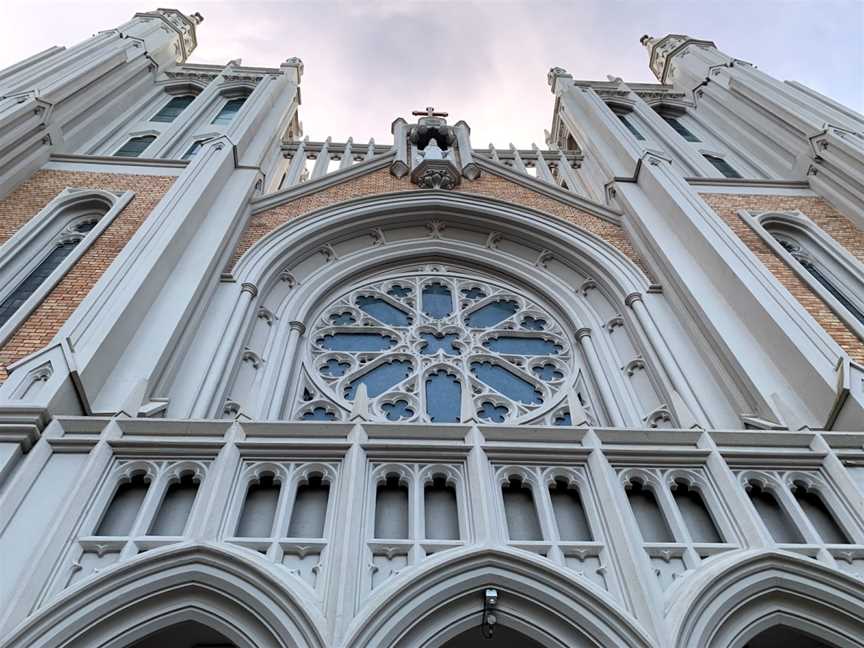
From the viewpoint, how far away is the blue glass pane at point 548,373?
9.72m

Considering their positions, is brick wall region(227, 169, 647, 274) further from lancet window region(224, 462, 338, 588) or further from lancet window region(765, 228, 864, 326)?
lancet window region(224, 462, 338, 588)

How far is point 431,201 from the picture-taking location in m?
12.6

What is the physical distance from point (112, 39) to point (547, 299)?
12225mm

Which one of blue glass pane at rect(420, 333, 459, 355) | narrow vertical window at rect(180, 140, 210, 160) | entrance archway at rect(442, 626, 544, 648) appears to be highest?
narrow vertical window at rect(180, 140, 210, 160)

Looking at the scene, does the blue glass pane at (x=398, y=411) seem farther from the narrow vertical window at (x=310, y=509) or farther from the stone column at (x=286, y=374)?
the narrow vertical window at (x=310, y=509)

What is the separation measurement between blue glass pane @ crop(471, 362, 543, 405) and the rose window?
0.04ft

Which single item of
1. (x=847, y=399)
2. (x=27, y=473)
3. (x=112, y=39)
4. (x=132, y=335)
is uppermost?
(x=112, y=39)

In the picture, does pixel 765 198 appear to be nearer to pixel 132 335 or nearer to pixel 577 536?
pixel 577 536

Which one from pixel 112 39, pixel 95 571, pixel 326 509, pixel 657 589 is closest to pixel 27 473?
pixel 95 571

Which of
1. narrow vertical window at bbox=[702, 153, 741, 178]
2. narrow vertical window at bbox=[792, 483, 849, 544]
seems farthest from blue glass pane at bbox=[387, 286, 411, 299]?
narrow vertical window at bbox=[702, 153, 741, 178]

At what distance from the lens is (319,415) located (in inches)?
346

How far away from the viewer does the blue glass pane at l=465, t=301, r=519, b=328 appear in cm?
1083

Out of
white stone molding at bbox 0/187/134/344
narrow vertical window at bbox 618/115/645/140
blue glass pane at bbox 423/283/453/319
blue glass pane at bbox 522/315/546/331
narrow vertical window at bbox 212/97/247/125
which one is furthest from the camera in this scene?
narrow vertical window at bbox 212/97/247/125

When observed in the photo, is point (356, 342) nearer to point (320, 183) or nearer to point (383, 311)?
point (383, 311)
